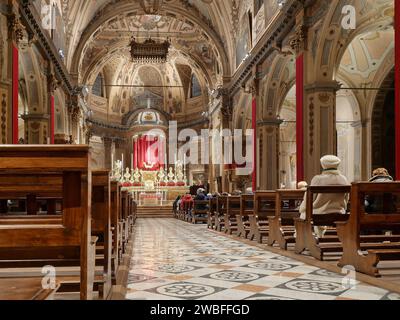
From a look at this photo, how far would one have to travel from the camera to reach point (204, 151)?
2869 centimetres

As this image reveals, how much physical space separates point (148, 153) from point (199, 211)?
1548 centimetres

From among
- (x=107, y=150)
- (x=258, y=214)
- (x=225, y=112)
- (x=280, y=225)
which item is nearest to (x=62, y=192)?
(x=280, y=225)

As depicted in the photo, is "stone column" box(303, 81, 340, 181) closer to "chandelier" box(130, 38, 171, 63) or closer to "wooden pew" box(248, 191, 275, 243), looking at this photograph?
"wooden pew" box(248, 191, 275, 243)

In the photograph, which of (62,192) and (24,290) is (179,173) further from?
(24,290)

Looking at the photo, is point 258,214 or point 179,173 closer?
point 258,214

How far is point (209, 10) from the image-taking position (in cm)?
2202

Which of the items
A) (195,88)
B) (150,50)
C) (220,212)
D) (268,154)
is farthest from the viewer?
(195,88)

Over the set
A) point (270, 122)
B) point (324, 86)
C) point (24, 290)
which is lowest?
point (24, 290)

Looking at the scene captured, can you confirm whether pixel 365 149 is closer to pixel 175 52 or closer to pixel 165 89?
pixel 175 52

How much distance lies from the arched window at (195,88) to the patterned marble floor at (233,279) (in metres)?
24.7

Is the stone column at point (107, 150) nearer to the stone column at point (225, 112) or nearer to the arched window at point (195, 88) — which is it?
the arched window at point (195, 88)

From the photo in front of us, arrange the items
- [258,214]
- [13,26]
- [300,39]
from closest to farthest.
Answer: [258,214], [13,26], [300,39]

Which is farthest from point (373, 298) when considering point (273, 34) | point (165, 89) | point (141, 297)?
point (165, 89)

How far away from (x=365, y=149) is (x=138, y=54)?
9.95m
